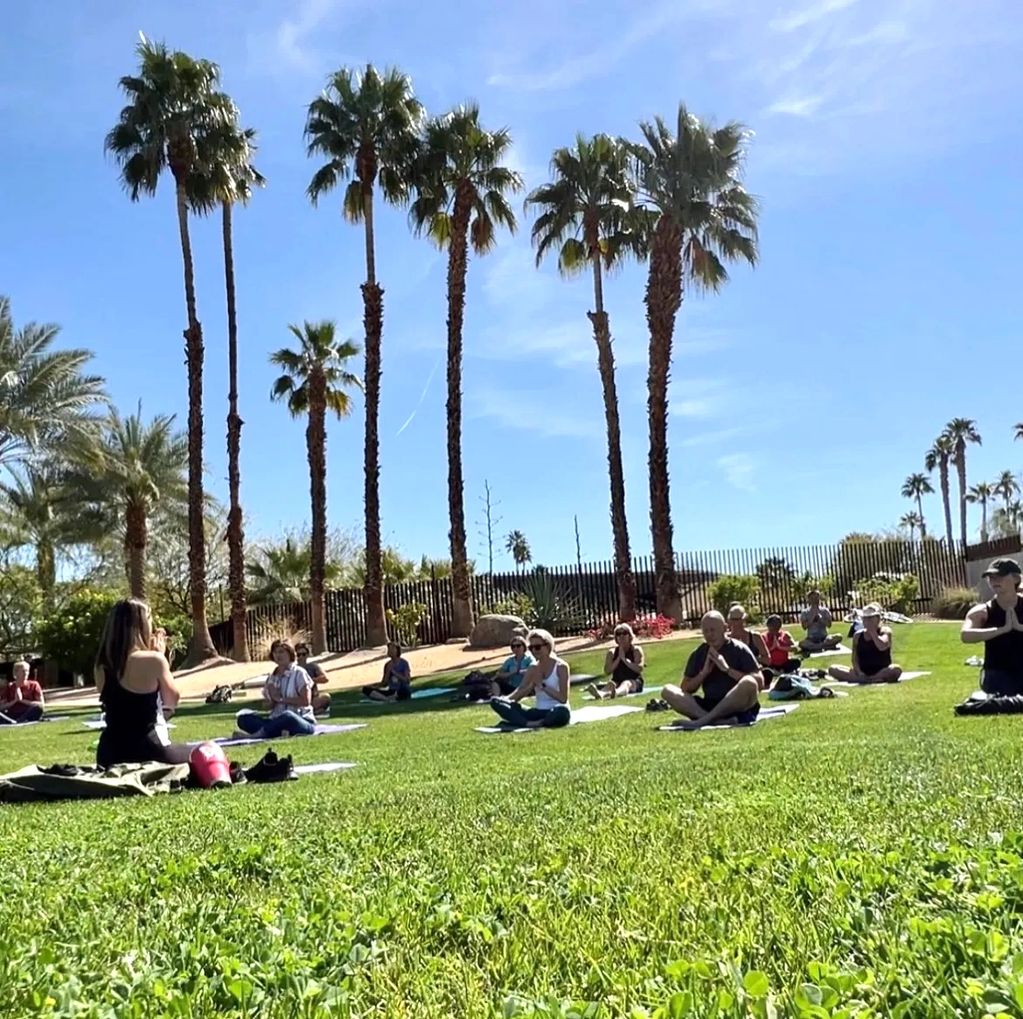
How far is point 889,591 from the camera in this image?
27469 mm

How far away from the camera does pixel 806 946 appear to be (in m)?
2.40

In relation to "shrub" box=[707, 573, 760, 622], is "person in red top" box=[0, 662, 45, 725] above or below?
below

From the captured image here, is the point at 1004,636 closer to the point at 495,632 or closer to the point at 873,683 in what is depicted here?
the point at 873,683

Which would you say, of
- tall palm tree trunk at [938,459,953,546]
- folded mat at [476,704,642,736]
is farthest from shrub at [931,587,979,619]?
tall palm tree trunk at [938,459,953,546]

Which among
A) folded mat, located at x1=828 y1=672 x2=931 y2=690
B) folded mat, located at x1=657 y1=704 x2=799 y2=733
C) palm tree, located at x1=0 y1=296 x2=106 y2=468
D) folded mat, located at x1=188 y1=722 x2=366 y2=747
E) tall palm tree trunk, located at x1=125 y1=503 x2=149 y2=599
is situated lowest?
folded mat, located at x1=188 y1=722 x2=366 y2=747

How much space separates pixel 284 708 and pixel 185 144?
795 inches

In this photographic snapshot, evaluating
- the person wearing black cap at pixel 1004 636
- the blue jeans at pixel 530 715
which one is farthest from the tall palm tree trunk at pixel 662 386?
the person wearing black cap at pixel 1004 636

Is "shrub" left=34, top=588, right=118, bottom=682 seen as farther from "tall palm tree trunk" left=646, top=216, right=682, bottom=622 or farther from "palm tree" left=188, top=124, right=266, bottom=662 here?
"tall palm tree trunk" left=646, top=216, right=682, bottom=622

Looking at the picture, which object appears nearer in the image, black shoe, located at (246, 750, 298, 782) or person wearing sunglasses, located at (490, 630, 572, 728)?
black shoe, located at (246, 750, 298, 782)

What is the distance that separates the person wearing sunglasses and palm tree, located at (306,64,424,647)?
16175 millimetres

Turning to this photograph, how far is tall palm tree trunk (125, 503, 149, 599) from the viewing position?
1238 inches

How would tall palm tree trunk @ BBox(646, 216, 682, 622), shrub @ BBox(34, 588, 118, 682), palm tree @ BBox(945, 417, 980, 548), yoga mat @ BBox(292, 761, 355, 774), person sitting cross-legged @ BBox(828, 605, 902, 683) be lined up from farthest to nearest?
palm tree @ BBox(945, 417, 980, 548), shrub @ BBox(34, 588, 118, 682), tall palm tree trunk @ BBox(646, 216, 682, 622), person sitting cross-legged @ BBox(828, 605, 902, 683), yoga mat @ BBox(292, 761, 355, 774)

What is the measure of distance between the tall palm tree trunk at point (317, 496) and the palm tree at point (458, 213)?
12.4 feet

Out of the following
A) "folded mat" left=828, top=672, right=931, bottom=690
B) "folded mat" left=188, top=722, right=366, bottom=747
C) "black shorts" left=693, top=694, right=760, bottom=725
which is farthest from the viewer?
"folded mat" left=828, top=672, right=931, bottom=690
